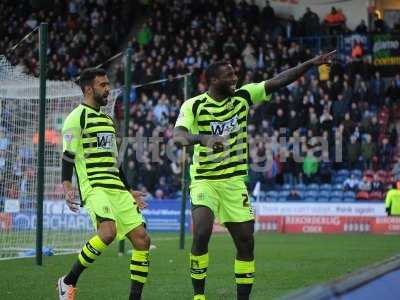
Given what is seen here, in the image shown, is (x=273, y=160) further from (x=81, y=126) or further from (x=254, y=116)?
(x=81, y=126)

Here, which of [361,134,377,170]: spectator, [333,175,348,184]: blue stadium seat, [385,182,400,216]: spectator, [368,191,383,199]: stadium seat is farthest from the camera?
[333,175,348,184]: blue stadium seat

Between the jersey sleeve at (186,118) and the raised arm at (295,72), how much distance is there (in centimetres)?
84

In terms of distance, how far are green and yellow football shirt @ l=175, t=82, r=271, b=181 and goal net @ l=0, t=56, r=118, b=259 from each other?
23.4 feet

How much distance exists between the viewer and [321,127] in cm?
2852

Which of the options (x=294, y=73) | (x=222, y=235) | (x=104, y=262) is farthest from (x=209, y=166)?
(x=222, y=235)

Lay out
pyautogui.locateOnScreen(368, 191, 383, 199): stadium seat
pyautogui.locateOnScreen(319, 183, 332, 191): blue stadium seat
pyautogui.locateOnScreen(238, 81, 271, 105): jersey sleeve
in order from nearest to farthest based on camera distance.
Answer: pyautogui.locateOnScreen(238, 81, 271, 105): jersey sleeve, pyautogui.locateOnScreen(368, 191, 383, 199): stadium seat, pyautogui.locateOnScreen(319, 183, 332, 191): blue stadium seat

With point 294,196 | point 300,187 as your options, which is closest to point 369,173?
point 300,187

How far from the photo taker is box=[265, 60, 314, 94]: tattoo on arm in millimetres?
9414

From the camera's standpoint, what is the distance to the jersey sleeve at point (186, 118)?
9.39m

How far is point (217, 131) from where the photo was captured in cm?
958

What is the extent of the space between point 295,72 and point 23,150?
845 centimetres

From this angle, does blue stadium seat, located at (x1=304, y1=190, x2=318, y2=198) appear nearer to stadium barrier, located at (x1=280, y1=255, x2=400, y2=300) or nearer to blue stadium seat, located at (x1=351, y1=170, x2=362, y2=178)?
blue stadium seat, located at (x1=351, y1=170, x2=362, y2=178)

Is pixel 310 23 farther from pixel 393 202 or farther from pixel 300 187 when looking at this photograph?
pixel 393 202

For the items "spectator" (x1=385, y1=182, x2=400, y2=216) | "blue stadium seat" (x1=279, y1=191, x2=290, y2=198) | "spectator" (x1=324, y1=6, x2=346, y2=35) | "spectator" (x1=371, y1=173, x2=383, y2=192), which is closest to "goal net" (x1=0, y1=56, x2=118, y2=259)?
"spectator" (x1=385, y1=182, x2=400, y2=216)
